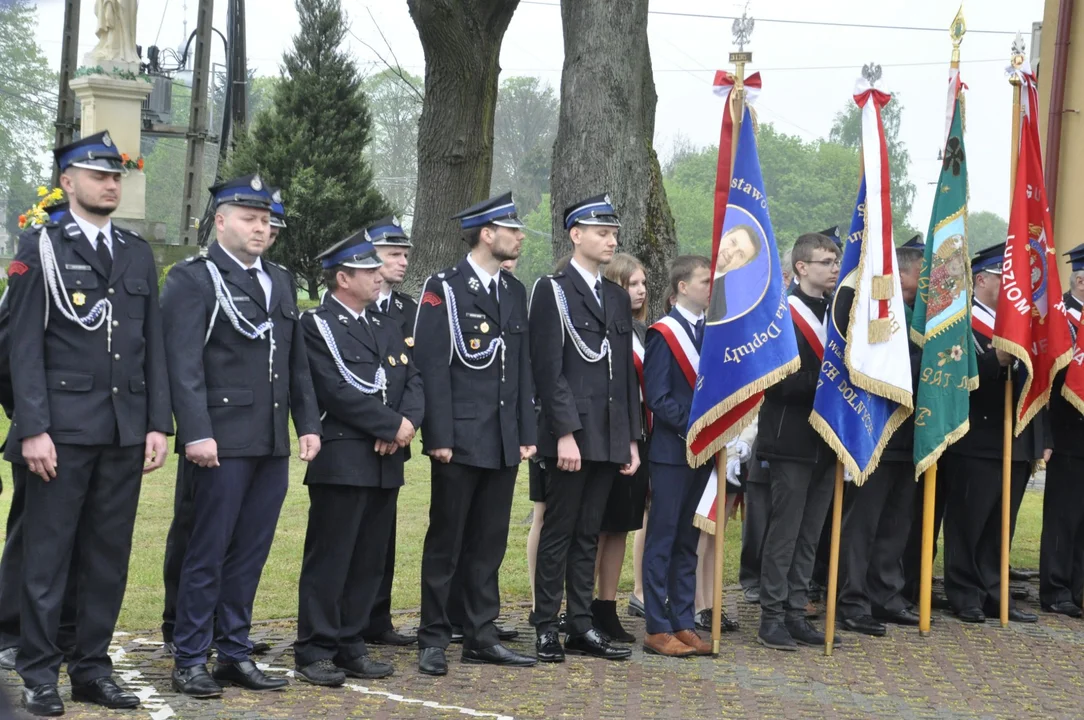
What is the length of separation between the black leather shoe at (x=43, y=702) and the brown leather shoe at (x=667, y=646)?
9.35ft

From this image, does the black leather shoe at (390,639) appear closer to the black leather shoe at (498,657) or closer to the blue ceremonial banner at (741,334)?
the black leather shoe at (498,657)

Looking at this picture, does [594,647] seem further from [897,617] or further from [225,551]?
[897,617]

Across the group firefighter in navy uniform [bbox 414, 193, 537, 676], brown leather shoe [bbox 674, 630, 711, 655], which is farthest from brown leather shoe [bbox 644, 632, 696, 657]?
firefighter in navy uniform [bbox 414, 193, 537, 676]

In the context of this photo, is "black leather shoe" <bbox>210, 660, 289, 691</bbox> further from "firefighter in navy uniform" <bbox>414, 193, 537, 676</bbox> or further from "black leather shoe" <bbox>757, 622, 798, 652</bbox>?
"black leather shoe" <bbox>757, 622, 798, 652</bbox>

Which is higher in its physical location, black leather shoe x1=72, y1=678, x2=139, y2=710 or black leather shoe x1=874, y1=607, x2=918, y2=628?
black leather shoe x1=874, y1=607, x2=918, y2=628

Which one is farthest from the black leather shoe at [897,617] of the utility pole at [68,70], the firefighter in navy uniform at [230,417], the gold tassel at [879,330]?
the utility pole at [68,70]

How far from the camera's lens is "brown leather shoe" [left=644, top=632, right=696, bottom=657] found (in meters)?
6.56

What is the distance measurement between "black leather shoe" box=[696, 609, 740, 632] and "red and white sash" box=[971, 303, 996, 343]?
226cm

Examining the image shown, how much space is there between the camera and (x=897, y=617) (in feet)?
25.0

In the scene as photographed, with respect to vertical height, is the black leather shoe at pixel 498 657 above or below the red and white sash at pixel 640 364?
below

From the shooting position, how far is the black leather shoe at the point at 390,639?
6.62m

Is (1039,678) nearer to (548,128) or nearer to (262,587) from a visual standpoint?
(262,587)

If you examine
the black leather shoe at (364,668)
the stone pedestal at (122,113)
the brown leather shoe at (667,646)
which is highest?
the stone pedestal at (122,113)

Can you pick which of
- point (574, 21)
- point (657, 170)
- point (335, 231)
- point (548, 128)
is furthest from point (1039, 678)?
point (548, 128)
